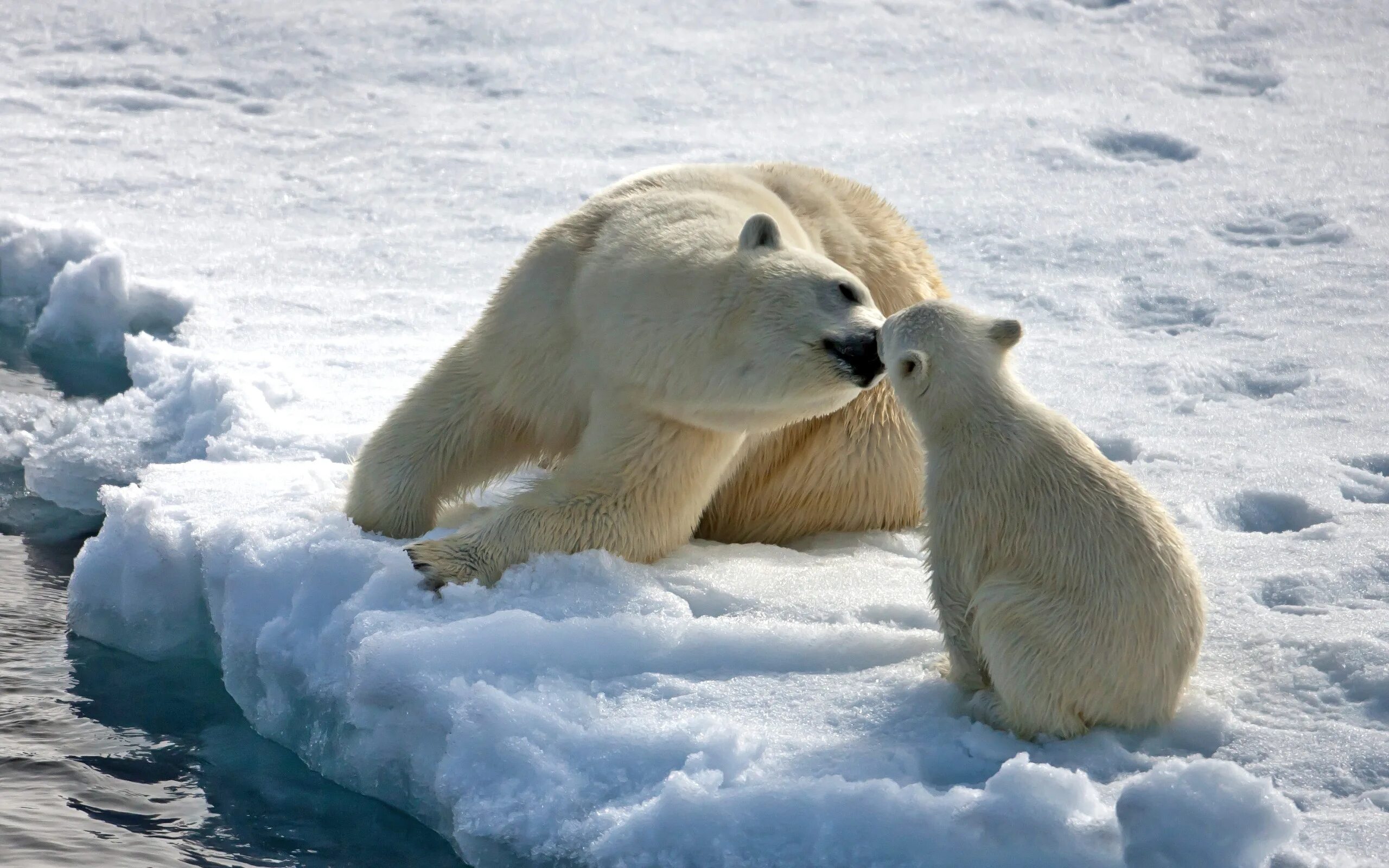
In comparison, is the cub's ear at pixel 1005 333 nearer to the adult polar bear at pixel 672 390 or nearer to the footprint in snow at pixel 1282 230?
the adult polar bear at pixel 672 390

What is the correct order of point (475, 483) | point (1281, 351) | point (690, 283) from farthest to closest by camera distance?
point (1281, 351), point (475, 483), point (690, 283)

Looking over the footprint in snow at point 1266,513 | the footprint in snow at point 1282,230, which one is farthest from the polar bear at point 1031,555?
the footprint in snow at point 1282,230

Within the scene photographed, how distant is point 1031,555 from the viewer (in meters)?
3.06

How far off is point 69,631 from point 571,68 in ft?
21.7

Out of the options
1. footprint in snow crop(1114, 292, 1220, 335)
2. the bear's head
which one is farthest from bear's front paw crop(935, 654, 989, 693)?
footprint in snow crop(1114, 292, 1220, 335)

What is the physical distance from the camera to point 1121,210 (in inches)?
305

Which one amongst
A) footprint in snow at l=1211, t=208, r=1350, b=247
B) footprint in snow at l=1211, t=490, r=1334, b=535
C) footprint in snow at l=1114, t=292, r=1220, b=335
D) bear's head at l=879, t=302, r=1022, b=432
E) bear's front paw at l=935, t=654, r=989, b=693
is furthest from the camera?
footprint in snow at l=1211, t=208, r=1350, b=247

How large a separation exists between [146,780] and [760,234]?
6.37ft

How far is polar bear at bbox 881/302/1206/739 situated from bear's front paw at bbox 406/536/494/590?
3.70 feet

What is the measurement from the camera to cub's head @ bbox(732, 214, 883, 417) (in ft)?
11.3

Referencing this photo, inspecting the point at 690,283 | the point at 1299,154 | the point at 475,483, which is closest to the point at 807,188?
the point at 690,283

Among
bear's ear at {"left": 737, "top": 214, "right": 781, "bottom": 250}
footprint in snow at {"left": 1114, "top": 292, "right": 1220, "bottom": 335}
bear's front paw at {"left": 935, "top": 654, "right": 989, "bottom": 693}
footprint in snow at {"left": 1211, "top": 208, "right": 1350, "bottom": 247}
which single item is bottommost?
bear's front paw at {"left": 935, "top": 654, "right": 989, "bottom": 693}

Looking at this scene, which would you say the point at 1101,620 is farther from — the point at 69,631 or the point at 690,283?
the point at 69,631

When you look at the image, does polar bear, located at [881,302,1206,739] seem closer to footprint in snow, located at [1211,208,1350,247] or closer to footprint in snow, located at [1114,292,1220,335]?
footprint in snow, located at [1114,292,1220,335]
